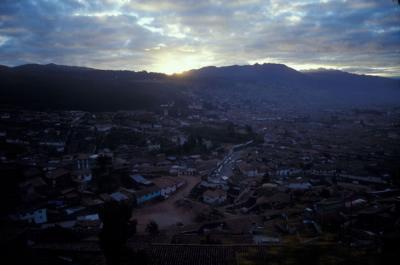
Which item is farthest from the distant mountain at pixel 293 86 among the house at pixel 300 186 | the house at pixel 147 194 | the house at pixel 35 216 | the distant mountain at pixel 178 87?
the house at pixel 35 216

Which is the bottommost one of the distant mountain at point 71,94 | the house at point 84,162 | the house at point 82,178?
the house at point 82,178

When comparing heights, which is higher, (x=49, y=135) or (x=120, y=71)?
(x=120, y=71)

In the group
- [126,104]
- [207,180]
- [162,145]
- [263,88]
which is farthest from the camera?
[263,88]

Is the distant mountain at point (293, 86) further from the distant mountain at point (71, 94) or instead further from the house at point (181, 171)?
the house at point (181, 171)

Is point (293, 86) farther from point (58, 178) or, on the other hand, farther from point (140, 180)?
point (58, 178)

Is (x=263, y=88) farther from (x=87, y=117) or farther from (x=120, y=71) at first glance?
(x=87, y=117)

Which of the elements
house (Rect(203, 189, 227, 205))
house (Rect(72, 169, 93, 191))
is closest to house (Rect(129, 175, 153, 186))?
house (Rect(72, 169, 93, 191))

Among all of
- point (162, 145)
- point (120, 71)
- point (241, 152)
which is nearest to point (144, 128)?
point (162, 145)
